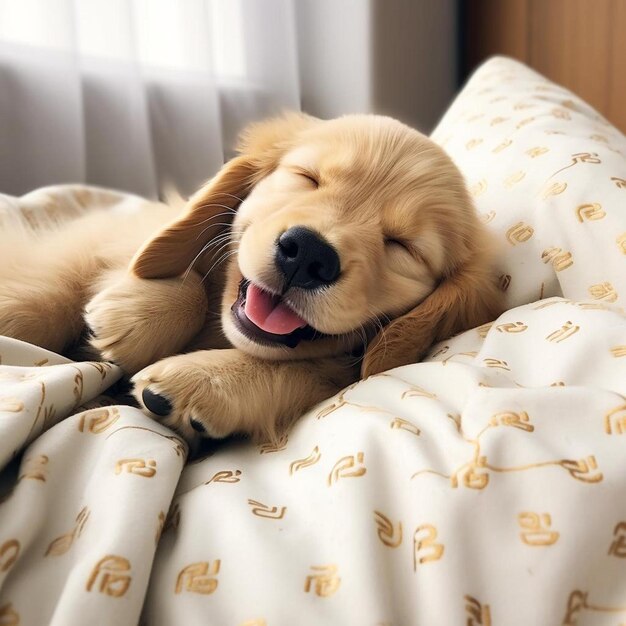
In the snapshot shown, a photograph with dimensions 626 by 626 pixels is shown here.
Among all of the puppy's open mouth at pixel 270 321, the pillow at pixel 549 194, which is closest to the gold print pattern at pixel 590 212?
the pillow at pixel 549 194

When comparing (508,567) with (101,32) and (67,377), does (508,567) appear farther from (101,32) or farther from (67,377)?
(101,32)

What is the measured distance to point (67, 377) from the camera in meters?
0.85

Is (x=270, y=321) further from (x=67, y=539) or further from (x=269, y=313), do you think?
(x=67, y=539)

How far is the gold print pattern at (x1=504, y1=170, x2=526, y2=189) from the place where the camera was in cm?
132

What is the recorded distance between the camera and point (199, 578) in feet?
A: 2.05

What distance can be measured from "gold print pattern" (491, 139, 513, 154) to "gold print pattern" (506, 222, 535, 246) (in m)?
0.26

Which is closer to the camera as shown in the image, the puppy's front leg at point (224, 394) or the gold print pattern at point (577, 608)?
the gold print pattern at point (577, 608)

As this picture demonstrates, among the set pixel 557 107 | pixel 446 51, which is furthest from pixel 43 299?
pixel 446 51

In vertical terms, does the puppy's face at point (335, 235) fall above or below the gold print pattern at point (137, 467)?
above

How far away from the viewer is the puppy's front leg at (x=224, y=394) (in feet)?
2.94

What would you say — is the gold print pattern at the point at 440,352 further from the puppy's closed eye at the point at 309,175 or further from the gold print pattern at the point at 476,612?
the gold print pattern at the point at 476,612

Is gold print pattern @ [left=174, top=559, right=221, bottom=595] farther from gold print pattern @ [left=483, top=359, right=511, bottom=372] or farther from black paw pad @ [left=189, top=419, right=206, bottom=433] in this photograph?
gold print pattern @ [left=483, top=359, right=511, bottom=372]

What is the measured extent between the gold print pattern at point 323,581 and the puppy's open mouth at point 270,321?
1.48 feet

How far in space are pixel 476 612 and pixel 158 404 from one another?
48cm
